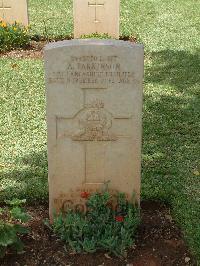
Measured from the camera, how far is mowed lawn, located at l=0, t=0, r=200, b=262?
4.64 meters

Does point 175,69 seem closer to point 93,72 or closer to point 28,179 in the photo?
point 28,179

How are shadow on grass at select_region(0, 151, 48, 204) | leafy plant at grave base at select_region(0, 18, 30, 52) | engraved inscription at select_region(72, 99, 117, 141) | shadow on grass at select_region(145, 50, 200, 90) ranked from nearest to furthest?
engraved inscription at select_region(72, 99, 117, 141) < shadow on grass at select_region(0, 151, 48, 204) < shadow on grass at select_region(145, 50, 200, 90) < leafy plant at grave base at select_region(0, 18, 30, 52)

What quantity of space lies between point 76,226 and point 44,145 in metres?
1.91

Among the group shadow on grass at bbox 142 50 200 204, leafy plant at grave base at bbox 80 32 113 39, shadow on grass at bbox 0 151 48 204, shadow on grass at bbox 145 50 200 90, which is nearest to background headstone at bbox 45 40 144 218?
shadow on grass at bbox 0 151 48 204

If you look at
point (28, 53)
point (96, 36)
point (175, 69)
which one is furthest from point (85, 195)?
point (96, 36)

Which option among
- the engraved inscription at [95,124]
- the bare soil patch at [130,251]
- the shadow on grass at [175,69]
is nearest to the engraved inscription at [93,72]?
the engraved inscription at [95,124]

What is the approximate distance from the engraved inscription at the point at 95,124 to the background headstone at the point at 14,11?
19.7 feet

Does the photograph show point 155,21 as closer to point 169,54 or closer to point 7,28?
point 169,54

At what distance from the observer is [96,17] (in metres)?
9.31

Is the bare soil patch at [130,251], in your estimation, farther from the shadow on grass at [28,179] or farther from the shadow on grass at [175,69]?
the shadow on grass at [175,69]

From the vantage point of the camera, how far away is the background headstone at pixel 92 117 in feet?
11.8

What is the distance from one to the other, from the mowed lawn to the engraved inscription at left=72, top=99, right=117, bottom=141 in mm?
944

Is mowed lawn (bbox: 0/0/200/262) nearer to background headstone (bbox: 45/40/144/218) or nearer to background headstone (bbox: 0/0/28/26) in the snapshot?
background headstone (bbox: 0/0/28/26)

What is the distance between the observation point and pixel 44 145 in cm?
560
